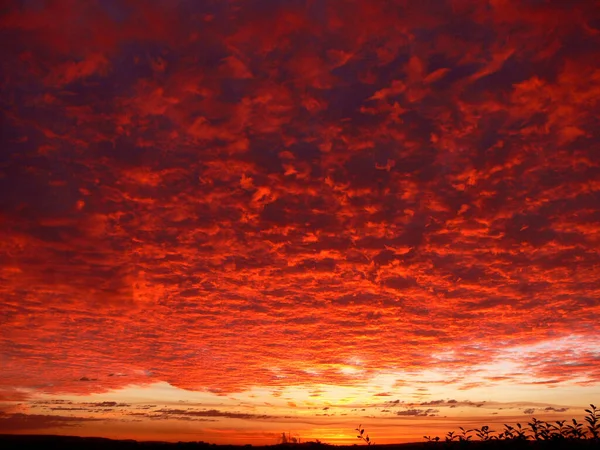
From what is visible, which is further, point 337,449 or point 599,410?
point 337,449

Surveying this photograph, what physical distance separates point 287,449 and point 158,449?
1459cm

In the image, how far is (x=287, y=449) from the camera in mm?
48375

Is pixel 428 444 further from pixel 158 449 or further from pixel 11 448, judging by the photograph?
pixel 11 448

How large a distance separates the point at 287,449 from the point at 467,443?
31.8 m

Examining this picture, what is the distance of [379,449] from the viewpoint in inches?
2101

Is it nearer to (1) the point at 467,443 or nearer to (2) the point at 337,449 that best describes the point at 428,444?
(1) the point at 467,443

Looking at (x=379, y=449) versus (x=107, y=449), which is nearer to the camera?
(x=107, y=449)

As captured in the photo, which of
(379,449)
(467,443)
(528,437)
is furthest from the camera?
(379,449)

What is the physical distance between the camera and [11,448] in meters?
42.2

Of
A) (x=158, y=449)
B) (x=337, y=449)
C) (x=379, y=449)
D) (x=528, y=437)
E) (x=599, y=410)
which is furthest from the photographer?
(x=379, y=449)

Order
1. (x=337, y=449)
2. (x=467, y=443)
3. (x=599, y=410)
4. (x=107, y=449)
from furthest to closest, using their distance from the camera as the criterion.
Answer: (x=337, y=449), (x=107, y=449), (x=467, y=443), (x=599, y=410)

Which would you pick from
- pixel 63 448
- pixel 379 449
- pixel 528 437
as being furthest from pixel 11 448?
pixel 528 437

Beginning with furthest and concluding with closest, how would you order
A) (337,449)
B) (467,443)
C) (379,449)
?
(379,449) → (337,449) → (467,443)

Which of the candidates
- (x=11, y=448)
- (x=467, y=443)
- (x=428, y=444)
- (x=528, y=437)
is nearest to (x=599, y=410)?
(x=528, y=437)
